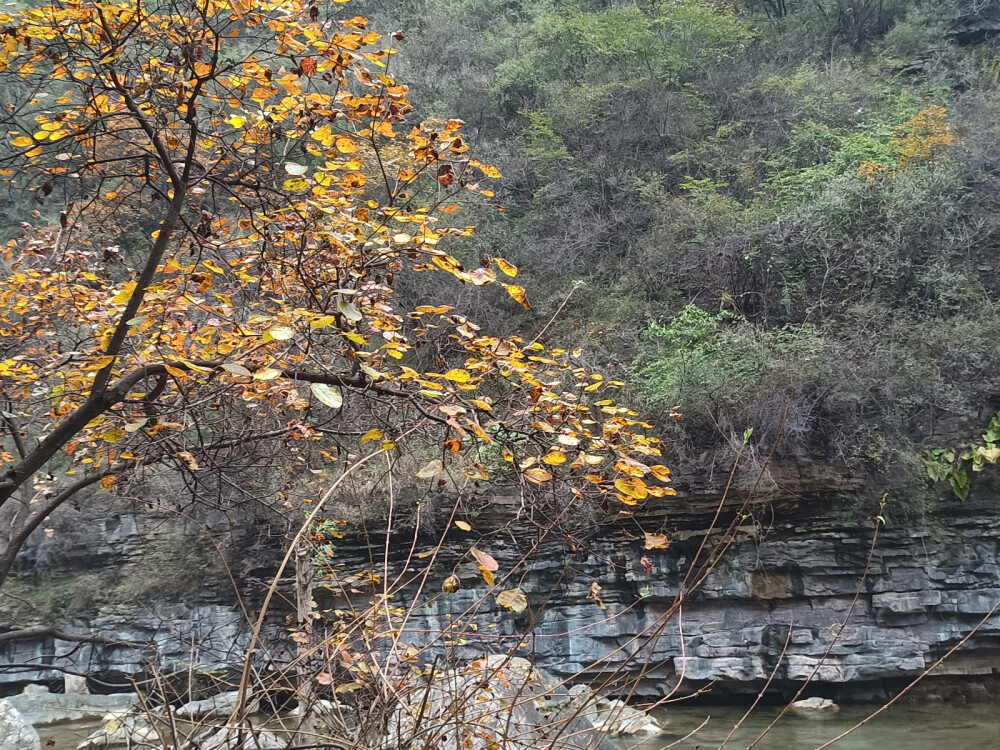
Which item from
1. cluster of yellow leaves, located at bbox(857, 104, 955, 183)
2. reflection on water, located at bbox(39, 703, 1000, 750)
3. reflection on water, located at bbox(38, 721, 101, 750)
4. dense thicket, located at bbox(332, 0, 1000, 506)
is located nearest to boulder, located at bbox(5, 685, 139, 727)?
reflection on water, located at bbox(38, 721, 101, 750)

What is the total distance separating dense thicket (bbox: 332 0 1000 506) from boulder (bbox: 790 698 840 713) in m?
2.76

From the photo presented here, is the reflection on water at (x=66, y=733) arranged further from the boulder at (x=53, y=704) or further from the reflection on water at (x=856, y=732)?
the boulder at (x=53, y=704)

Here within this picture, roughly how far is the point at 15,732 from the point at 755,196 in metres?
12.2

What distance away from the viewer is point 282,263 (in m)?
2.37

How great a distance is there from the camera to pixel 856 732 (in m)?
6.58

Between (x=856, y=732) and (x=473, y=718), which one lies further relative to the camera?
(x=856, y=732)

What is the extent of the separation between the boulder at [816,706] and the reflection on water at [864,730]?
0.12 metres

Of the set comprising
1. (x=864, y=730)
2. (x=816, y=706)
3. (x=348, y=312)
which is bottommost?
(x=816, y=706)

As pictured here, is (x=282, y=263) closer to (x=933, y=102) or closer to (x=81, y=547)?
(x=81, y=547)

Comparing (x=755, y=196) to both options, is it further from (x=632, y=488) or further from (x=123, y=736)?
(x=123, y=736)

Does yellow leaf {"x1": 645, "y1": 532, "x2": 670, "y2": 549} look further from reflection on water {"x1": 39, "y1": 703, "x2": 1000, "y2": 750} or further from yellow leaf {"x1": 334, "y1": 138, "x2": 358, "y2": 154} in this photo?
reflection on water {"x1": 39, "y1": 703, "x2": 1000, "y2": 750}

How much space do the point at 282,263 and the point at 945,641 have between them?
857 cm

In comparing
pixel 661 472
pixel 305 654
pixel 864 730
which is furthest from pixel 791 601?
pixel 305 654

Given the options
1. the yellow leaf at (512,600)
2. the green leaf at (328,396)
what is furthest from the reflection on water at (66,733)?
the green leaf at (328,396)
